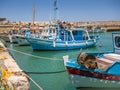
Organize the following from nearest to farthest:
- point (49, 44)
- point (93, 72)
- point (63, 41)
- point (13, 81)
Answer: point (13, 81)
point (93, 72)
point (49, 44)
point (63, 41)

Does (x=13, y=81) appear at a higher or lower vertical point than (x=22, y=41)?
higher

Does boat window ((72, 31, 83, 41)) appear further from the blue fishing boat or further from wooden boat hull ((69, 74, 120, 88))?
wooden boat hull ((69, 74, 120, 88))

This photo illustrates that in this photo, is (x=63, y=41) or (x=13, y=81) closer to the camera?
(x=13, y=81)

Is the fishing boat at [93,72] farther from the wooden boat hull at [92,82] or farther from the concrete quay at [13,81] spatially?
the concrete quay at [13,81]

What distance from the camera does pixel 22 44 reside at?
3584 centimetres

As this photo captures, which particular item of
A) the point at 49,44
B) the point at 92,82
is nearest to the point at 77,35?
the point at 49,44

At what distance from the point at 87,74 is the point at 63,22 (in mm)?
20667

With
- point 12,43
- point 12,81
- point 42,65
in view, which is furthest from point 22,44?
point 12,81

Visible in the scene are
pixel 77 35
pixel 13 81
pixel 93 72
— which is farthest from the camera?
pixel 77 35

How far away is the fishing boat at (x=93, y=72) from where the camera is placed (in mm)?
10688

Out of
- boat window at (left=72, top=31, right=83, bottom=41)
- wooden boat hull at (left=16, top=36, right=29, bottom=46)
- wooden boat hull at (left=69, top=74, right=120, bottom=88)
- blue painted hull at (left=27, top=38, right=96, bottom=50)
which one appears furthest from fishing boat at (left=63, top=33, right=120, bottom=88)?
wooden boat hull at (left=16, top=36, right=29, bottom=46)

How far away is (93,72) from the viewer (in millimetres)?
10805

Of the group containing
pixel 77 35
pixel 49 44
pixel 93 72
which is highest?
pixel 77 35

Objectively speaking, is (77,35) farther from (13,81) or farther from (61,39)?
(13,81)
